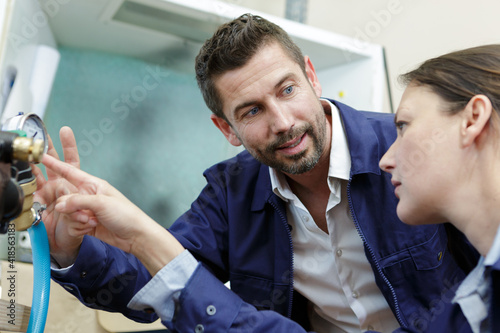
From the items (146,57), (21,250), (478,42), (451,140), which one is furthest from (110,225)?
(478,42)

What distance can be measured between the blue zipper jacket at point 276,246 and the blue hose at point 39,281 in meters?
0.11

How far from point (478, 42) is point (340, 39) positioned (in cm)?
57

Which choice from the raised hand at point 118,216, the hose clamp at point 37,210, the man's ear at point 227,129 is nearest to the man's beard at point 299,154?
the man's ear at point 227,129

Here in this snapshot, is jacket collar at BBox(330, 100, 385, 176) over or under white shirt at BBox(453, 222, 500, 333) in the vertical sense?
over

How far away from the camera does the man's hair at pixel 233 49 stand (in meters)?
1.06

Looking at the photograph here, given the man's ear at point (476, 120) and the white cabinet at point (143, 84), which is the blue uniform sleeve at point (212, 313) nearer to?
the man's ear at point (476, 120)

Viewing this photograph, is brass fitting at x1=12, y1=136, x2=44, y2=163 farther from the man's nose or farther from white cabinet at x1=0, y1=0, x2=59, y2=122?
white cabinet at x1=0, y1=0, x2=59, y2=122

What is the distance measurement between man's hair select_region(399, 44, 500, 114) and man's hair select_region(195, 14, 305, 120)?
1.29 feet

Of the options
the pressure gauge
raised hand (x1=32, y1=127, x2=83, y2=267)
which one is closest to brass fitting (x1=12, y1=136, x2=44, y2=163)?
the pressure gauge

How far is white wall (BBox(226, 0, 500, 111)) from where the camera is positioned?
6.09 feet

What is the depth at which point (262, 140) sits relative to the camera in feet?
3.48

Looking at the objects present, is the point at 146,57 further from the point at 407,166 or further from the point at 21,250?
the point at 407,166

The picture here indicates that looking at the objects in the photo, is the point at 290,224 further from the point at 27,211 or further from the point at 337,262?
the point at 27,211

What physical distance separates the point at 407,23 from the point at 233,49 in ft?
4.43
